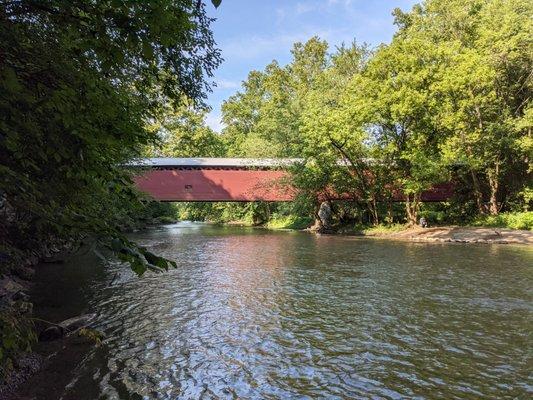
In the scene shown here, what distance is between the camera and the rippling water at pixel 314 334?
240 inches

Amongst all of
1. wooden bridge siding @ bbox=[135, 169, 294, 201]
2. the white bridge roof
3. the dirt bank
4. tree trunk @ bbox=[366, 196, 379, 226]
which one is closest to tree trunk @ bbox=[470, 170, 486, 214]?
the dirt bank

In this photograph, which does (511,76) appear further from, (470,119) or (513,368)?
(513,368)

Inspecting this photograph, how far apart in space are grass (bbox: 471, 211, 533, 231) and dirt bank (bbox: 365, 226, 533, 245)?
1.52 meters

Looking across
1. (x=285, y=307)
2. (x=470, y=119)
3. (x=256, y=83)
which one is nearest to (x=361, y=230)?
(x=470, y=119)

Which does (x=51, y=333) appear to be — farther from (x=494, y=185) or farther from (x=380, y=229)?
(x=494, y=185)

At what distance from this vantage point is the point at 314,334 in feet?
27.3

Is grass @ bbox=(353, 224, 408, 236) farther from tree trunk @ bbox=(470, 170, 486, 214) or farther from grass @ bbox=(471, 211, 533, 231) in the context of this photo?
tree trunk @ bbox=(470, 170, 486, 214)

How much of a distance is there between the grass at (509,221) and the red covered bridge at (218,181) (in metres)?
6.22

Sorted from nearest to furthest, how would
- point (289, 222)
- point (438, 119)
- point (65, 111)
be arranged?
point (65, 111) < point (438, 119) < point (289, 222)

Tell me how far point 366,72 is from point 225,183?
14.9m

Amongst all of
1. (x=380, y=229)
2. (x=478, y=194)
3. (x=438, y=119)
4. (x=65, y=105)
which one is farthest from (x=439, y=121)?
(x=65, y=105)

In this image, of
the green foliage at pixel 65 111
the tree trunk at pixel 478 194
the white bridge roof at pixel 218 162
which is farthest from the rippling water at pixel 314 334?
the white bridge roof at pixel 218 162

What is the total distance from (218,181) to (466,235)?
66.1 feet

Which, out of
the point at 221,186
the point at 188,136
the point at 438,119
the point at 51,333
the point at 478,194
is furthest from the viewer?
the point at 188,136
